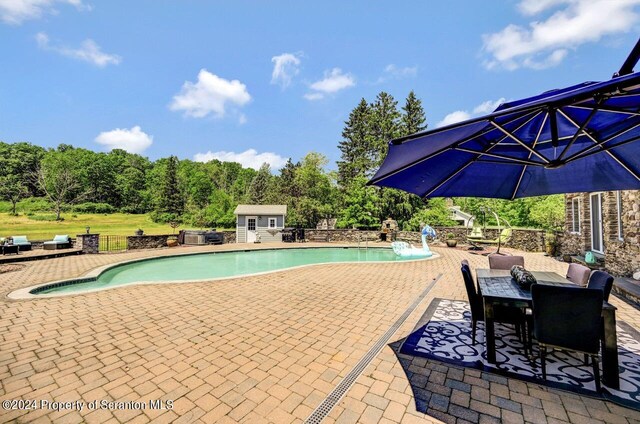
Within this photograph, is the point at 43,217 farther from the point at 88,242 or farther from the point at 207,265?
the point at 207,265

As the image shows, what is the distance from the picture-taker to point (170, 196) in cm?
3959

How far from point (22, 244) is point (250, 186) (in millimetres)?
31833

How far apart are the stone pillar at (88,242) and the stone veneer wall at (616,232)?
18.4m

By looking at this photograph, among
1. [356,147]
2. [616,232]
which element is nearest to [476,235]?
[616,232]

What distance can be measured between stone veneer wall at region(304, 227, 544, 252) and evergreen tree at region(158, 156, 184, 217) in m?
29.5

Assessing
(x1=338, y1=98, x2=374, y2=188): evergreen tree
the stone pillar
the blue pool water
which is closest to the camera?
the blue pool water

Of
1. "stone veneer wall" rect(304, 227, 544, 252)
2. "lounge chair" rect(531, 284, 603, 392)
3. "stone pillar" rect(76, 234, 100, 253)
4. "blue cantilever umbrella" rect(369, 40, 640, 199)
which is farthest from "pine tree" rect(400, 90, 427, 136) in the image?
"lounge chair" rect(531, 284, 603, 392)

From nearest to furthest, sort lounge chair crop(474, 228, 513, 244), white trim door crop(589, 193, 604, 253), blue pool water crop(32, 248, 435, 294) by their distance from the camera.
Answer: white trim door crop(589, 193, 604, 253) < blue pool water crop(32, 248, 435, 294) < lounge chair crop(474, 228, 513, 244)

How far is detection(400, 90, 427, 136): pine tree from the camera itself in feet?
84.9

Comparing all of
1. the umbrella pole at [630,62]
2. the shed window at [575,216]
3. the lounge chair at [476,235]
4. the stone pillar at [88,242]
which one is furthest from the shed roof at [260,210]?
the umbrella pole at [630,62]

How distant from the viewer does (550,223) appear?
19562 mm

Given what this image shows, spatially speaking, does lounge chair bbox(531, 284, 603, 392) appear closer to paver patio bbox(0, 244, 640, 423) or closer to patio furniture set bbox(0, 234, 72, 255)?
paver patio bbox(0, 244, 640, 423)

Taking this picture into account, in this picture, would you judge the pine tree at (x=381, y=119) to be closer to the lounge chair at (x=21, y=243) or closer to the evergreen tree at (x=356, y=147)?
the evergreen tree at (x=356, y=147)

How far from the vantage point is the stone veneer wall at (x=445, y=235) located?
1241cm
